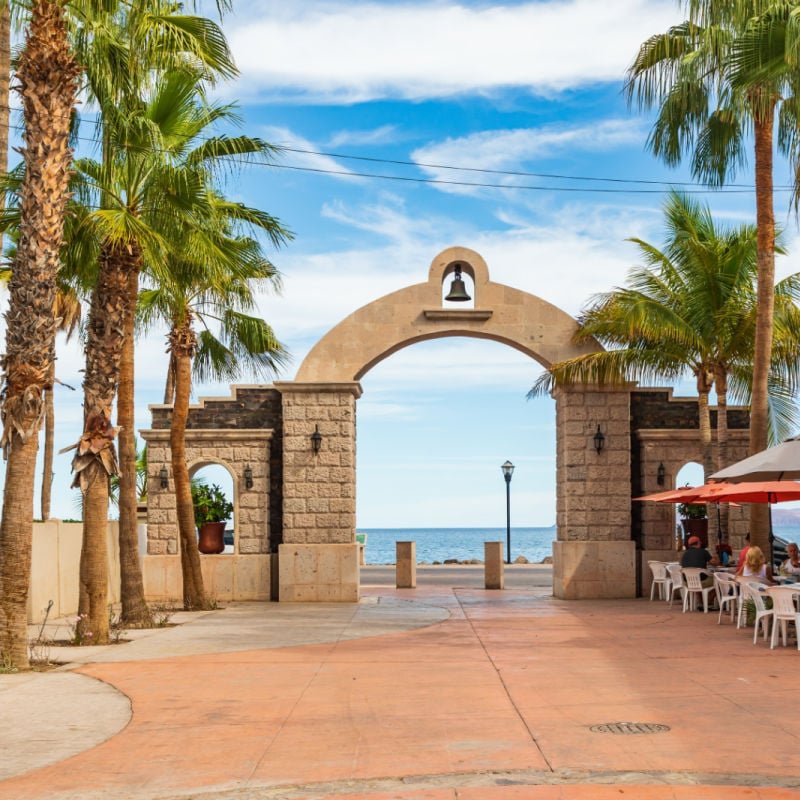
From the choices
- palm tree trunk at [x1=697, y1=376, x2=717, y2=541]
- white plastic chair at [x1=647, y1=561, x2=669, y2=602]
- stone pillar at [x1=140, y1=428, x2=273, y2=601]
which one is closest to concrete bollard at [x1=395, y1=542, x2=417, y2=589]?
stone pillar at [x1=140, y1=428, x2=273, y2=601]

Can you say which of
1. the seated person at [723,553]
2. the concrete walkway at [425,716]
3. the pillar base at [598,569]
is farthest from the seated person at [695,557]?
the pillar base at [598,569]

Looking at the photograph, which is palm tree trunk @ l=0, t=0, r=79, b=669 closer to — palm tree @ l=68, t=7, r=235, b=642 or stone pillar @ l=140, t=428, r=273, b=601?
palm tree @ l=68, t=7, r=235, b=642

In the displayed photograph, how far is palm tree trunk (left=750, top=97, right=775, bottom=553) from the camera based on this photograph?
19.5 meters

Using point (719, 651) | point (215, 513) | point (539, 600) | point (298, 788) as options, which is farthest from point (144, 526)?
point (298, 788)

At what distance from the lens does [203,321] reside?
22.2 metres

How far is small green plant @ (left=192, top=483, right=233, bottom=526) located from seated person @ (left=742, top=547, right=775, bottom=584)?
12.1 m

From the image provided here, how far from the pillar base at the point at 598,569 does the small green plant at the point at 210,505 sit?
7.49 meters

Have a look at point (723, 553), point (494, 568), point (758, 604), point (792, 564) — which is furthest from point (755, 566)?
point (494, 568)

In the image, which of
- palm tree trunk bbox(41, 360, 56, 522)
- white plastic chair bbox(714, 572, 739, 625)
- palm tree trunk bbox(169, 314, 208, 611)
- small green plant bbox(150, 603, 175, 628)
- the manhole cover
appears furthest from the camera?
palm tree trunk bbox(41, 360, 56, 522)

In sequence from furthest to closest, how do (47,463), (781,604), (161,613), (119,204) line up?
(47,463) → (161,613) → (119,204) → (781,604)

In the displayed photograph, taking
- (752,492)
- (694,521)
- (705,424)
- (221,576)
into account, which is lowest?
(221,576)

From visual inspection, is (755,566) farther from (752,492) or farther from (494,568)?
(494,568)

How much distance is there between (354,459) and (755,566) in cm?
940

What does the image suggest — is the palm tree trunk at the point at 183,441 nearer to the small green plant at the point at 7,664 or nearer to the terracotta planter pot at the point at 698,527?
the small green plant at the point at 7,664
